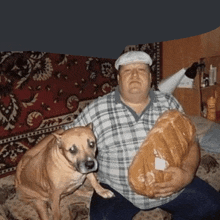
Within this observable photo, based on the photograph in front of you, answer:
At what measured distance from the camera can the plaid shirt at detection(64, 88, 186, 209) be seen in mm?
1020

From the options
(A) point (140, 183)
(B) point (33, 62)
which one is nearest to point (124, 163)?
(A) point (140, 183)

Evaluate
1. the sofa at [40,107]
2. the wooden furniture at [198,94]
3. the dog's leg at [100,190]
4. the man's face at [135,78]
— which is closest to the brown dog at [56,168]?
the dog's leg at [100,190]

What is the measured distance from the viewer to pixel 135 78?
39.7 inches

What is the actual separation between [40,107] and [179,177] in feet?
3.23

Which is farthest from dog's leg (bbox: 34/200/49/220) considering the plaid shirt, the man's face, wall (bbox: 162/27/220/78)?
wall (bbox: 162/27/220/78)

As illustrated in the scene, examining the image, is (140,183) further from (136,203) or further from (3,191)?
(3,191)

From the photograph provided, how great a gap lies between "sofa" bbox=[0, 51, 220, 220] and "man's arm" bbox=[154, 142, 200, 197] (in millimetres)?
264

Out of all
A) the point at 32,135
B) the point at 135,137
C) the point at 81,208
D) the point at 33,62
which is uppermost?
the point at 33,62

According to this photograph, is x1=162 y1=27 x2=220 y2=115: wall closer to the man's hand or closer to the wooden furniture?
the wooden furniture

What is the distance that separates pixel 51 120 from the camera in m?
1.55

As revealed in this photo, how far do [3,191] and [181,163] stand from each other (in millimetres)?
1009

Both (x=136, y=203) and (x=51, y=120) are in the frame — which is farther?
(x=51, y=120)

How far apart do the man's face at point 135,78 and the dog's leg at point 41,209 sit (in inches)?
27.0

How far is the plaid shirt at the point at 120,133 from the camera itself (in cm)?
102
